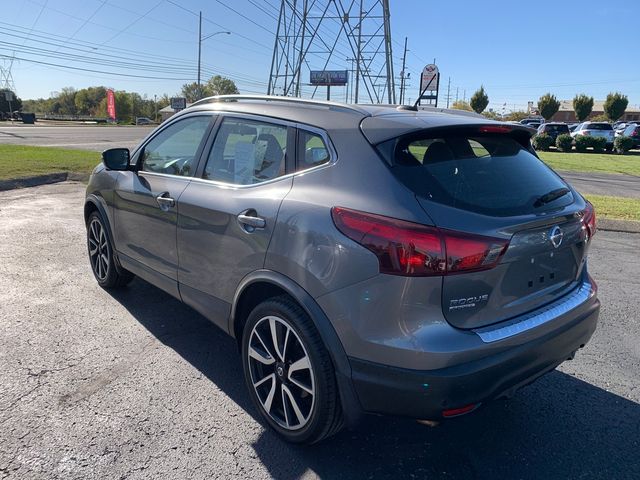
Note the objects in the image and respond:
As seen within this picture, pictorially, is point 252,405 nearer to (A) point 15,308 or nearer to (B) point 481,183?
(B) point 481,183

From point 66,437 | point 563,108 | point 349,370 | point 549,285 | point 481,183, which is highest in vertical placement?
point 563,108

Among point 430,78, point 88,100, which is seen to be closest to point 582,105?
point 430,78

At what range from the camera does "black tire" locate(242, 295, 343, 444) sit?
2375 millimetres

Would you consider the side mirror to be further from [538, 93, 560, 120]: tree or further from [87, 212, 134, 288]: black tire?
[538, 93, 560, 120]: tree

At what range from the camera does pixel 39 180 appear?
1095 cm

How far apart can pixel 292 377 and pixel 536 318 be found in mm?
1283

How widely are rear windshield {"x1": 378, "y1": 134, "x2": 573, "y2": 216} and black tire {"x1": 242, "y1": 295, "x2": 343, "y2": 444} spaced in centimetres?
89

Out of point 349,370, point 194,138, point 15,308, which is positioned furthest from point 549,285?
point 15,308

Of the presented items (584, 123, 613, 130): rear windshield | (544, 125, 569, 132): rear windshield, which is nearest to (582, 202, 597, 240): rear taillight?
(584, 123, 613, 130): rear windshield

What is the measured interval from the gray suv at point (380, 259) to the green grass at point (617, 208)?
6.32 meters

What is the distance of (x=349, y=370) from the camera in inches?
88.8

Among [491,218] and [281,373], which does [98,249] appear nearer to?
[281,373]

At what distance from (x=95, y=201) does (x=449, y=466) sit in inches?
150

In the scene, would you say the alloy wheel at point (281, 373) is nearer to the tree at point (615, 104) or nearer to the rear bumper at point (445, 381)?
the rear bumper at point (445, 381)
